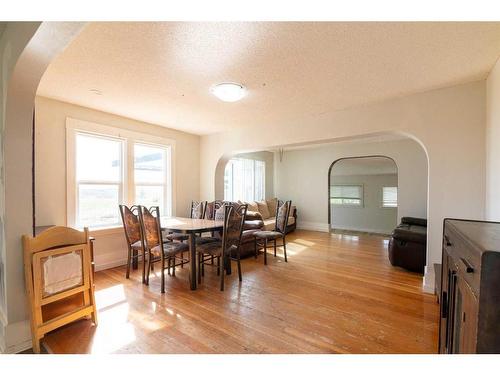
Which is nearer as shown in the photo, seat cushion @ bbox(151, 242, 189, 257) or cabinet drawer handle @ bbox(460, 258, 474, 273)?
cabinet drawer handle @ bbox(460, 258, 474, 273)

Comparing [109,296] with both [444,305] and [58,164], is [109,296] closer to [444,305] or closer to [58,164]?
[58,164]

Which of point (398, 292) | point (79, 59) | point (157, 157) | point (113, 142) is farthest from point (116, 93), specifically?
point (398, 292)

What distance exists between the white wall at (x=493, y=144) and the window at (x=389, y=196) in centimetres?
574

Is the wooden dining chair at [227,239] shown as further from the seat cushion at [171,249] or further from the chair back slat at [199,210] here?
the chair back slat at [199,210]

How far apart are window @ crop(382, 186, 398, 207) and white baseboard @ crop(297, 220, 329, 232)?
2.52m

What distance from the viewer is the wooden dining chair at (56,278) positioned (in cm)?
181

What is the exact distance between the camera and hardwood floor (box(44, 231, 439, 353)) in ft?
6.17

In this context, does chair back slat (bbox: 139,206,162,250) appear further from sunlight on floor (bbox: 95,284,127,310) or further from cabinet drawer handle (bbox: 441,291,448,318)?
cabinet drawer handle (bbox: 441,291,448,318)

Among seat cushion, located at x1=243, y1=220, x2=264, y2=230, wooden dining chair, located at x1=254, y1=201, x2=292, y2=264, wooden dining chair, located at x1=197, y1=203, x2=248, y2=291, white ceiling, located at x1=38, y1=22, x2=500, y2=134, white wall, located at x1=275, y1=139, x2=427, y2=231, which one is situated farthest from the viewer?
white wall, located at x1=275, y1=139, x2=427, y2=231

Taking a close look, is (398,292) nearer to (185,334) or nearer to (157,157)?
(185,334)

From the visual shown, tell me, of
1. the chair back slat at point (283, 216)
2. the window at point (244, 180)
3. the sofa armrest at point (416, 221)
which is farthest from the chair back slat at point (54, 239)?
the sofa armrest at point (416, 221)

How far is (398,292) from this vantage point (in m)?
2.85

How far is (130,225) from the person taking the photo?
335 centimetres

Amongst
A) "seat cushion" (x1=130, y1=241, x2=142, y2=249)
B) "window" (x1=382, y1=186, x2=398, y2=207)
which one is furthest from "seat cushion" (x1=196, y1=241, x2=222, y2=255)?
"window" (x1=382, y1=186, x2=398, y2=207)
